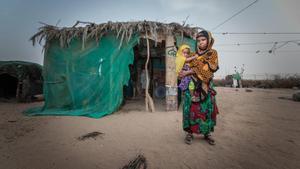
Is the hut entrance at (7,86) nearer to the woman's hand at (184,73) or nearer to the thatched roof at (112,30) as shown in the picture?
the thatched roof at (112,30)

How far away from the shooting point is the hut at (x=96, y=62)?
573 cm

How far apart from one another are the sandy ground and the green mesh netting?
1.12 metres

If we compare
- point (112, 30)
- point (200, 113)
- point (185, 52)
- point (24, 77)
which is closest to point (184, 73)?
point (185, 52)

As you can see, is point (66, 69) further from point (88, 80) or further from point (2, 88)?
point (2, 88)

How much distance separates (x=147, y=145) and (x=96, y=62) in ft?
12.3

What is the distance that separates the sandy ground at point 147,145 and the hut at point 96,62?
125cm

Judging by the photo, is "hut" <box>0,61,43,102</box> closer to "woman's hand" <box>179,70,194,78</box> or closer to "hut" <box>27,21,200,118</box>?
"hut" <box>27,21,200,118</box>

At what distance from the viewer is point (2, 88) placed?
9.59m

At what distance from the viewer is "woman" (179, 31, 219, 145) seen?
2.76m

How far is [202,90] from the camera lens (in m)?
2.86

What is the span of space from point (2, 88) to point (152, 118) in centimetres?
917

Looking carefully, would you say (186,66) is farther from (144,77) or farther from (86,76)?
(144,77)

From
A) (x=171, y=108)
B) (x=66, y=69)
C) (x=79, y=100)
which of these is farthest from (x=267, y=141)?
(x=66, y=69)

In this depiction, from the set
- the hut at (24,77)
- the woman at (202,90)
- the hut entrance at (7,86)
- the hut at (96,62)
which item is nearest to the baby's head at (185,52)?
the woman at (202,90)
